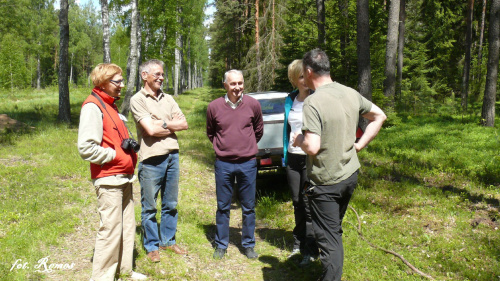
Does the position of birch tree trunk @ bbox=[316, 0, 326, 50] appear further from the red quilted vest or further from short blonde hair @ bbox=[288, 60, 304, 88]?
the red quilted vest

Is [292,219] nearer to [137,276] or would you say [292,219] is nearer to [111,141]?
[137,276]

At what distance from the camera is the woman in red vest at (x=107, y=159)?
3473 mm

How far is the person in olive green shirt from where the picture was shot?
3137 mm

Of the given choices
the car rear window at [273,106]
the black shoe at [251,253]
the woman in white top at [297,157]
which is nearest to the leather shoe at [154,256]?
the black shoe at [251,253]

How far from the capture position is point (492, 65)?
40.5ft

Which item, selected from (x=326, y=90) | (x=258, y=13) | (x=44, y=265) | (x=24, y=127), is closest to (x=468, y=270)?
(x=326, y=90)

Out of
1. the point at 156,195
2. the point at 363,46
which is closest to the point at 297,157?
the point at 156,195

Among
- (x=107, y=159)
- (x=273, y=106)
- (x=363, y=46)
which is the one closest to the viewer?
(x=107, y=159)

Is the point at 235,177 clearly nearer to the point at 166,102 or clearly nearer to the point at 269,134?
the point at 166,102

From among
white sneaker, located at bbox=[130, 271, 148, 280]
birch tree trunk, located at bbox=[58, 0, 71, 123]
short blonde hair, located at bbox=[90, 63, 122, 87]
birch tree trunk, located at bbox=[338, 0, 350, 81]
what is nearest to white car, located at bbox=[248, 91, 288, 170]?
white sneaker, located at bbox=[130, 271, 148, 280]

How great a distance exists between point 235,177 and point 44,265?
2.47 meters

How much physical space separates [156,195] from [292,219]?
8.30ft

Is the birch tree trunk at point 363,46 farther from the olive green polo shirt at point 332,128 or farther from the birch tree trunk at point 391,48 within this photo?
the olive green polo shirt at point 332,128

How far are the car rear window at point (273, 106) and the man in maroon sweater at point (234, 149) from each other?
107 inches
